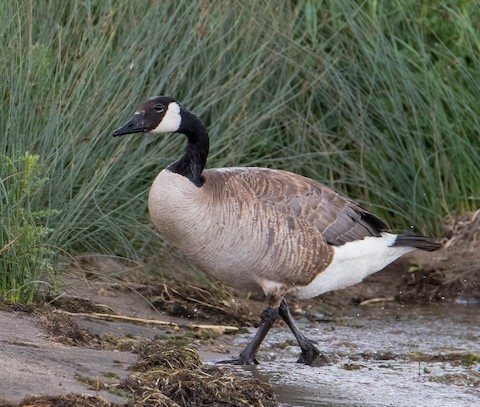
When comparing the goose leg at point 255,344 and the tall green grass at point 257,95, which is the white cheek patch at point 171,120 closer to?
the tall green grass at point 257,95

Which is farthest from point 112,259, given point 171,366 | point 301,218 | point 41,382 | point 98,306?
point 41,382

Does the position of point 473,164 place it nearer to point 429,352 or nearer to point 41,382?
point 429,352

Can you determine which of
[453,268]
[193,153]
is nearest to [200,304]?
[193,153]

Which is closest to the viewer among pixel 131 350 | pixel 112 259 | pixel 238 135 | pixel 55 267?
pixel 131 350

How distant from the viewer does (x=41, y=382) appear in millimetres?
5008

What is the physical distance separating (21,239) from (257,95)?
3.21m

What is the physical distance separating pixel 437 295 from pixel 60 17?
373 centimetres

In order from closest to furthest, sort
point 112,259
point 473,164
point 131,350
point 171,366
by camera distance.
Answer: point 171,366 < point 131,350 < point 112,259 < point 473,164

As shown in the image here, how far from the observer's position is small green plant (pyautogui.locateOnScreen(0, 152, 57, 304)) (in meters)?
6.59

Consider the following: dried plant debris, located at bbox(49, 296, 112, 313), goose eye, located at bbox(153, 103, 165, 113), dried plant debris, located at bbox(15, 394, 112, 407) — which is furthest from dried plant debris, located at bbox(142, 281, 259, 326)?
dried plant debris, located at bbox(15, 394, 112, 407)

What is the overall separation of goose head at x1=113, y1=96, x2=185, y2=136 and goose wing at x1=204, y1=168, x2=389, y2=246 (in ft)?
1.27

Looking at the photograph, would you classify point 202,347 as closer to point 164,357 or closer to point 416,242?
point 164,357

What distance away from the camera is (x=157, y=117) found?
277 inches

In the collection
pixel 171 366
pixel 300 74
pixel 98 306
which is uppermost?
pixel 300 74
